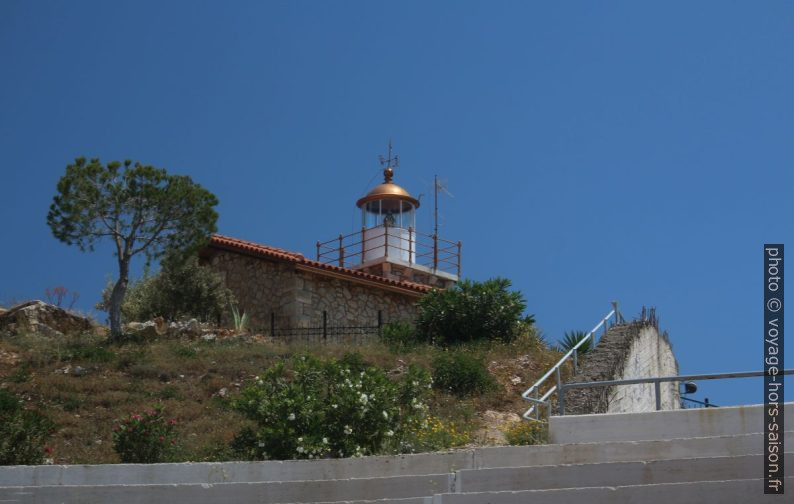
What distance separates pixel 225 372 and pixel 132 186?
5.50 meters

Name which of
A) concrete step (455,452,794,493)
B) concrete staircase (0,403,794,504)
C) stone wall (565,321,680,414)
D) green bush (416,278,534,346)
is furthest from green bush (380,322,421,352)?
concrete step (455,452,794,493)

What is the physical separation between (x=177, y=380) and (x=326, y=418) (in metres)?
6.15

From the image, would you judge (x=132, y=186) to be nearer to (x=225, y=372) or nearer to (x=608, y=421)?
(x=225, y=372)

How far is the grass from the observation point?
16.6 meters

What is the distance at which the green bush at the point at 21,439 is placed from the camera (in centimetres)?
1362

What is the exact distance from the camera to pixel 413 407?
1546 centimetres

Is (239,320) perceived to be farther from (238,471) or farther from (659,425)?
(659,425)

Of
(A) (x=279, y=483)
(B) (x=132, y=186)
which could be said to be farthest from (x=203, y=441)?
(B) (x=132, y=186)

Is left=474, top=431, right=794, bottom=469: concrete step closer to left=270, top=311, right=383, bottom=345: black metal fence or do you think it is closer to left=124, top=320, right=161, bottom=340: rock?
left=124, top=320, right=161, bottom=340: rock

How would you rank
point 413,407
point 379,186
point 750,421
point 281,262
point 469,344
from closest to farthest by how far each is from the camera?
point 750,421
point 413,407
point 469,344
point 281,262
point 379,186

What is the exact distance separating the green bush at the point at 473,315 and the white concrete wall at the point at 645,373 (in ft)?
9.14

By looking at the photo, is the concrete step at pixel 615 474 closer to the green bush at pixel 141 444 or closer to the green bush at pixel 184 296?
the green bush at pixel 141 444

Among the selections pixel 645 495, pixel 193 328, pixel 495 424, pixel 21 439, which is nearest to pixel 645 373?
pixel 495 424

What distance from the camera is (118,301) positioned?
23.2 meters
